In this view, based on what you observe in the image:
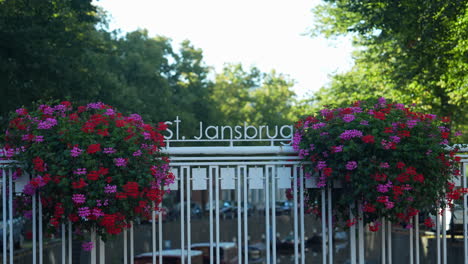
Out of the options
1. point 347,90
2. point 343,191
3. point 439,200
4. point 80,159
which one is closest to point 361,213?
point 343,191

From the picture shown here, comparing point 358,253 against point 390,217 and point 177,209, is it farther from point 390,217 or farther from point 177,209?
point 177,209

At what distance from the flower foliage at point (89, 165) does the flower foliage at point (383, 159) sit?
152 centimetres

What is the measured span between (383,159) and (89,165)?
8.85 feet

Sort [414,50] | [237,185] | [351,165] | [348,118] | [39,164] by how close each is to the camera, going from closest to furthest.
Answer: [39,164], [351,165], [348,118], [237,185], [414,50]

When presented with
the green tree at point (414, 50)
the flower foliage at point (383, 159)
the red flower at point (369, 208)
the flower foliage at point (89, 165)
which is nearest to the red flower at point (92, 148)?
the flower foliage at point (89, 165)

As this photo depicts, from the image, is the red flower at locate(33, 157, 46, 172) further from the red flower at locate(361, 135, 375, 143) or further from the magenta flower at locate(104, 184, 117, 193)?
the red flower at locate(361, 135, 375, 143)

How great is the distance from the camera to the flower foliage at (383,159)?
17.9 feet

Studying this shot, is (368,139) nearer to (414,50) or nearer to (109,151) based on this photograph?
(109,151)

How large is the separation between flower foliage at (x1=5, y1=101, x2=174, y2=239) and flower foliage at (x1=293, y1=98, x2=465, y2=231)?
4.98 ft

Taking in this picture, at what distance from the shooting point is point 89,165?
525 cm

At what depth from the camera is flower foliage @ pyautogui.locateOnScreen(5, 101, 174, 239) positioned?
526 cm

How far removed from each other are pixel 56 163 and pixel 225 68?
37.2 m

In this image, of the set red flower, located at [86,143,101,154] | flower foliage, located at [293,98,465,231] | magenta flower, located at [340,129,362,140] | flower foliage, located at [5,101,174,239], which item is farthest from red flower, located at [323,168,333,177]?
red flower, located at [86,143,101,154]

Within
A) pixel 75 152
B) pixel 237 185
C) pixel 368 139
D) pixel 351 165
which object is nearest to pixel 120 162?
pixel 75 152
